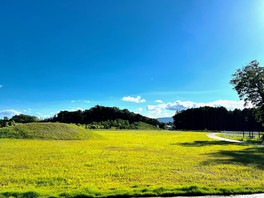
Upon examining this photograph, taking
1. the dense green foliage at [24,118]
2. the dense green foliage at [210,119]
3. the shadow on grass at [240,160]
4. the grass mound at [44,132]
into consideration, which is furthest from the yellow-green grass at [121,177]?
the dense green foliage at [210,119]

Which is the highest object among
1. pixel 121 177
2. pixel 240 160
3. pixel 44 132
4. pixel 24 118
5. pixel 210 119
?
pixel 210 119

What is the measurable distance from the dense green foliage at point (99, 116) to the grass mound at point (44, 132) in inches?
2559

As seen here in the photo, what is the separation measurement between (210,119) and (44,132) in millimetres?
89014

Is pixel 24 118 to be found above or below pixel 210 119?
below

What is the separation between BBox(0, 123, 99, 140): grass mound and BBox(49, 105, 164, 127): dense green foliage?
65.0 meters

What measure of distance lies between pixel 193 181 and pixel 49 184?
5.71m

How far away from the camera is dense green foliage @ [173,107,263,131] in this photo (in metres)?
103

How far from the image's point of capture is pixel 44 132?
113 ft

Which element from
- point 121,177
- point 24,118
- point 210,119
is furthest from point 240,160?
point 210,119

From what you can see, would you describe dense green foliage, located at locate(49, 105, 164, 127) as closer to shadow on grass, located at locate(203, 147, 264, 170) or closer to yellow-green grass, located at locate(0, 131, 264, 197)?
shadow on grass, located at locate(203, 147, 264, 170)

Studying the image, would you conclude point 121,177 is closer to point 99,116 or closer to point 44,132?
point 44,132

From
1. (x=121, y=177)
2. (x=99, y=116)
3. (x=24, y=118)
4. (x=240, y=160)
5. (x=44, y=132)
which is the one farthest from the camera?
(x=99, y=116)

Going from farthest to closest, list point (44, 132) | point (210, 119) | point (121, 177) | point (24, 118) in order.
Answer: point (210, 119), point (24, 118), point (44, 132), point (121, 177)

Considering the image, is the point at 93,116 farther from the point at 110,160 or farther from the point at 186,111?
the point at 110,160
